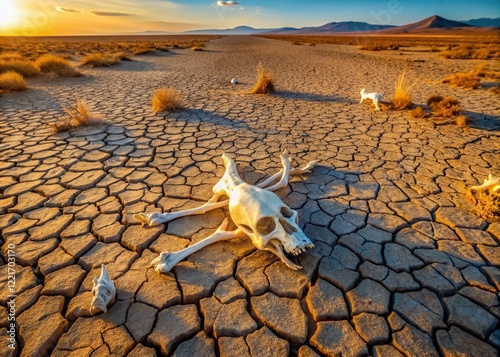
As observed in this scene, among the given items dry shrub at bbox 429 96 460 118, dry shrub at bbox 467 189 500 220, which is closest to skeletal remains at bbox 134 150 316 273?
dry shrub at bbox 467 189 500 220

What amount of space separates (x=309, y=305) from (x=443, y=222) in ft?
5.11

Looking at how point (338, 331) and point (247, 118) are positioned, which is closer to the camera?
point (338, 331)

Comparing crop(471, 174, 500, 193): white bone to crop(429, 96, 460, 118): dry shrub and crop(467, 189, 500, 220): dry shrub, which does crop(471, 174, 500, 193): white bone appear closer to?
crop(467, 189, 500, 220): dry shrub

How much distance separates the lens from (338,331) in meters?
1.47

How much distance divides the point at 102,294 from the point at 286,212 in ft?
4.13

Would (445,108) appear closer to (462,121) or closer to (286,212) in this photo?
(462,121)

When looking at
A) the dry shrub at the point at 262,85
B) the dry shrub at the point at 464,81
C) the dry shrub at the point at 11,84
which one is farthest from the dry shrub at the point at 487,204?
the dry shrub at the point at 11,84

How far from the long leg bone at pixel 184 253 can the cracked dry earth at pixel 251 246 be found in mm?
69

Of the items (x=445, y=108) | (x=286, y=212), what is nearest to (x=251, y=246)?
(x=286, y=212)

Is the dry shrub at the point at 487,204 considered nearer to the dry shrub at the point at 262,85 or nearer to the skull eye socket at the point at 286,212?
the skull eye socket at the point at 286,212

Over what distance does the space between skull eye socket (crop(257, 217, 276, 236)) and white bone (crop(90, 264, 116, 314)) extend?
99 centimetres

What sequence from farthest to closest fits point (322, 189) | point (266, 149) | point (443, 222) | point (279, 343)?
point (266, 149), point (322, 189), point (443, 222), point (279, 343)

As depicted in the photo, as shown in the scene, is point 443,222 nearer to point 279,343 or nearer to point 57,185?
point 279,343

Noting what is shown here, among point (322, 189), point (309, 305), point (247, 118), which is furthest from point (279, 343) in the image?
point (247, 118)
